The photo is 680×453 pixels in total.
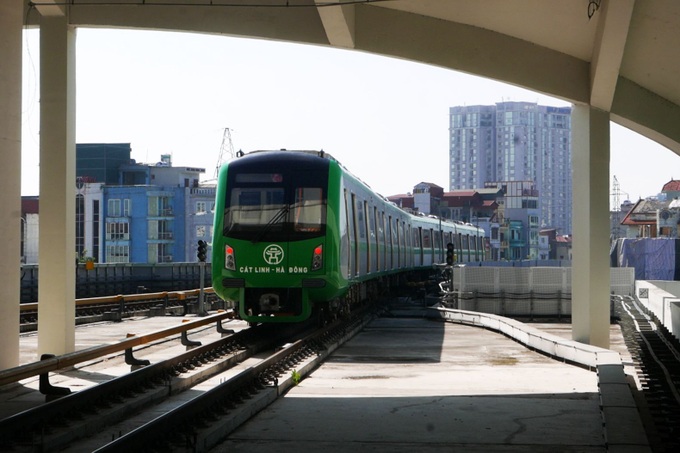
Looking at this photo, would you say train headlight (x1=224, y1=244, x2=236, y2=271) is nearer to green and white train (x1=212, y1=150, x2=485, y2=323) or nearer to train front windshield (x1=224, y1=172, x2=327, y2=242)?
green and white train (x1=212, y1=150, x2=485, y2=323)

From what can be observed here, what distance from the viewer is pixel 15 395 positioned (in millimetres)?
11891

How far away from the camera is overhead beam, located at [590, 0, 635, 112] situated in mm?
12703

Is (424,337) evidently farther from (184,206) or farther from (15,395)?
(184,206)

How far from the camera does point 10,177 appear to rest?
44.7 feet

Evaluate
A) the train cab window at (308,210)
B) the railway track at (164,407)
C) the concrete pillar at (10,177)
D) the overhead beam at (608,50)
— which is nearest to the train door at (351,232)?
the train cab window at (308,210)

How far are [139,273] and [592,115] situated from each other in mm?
53222

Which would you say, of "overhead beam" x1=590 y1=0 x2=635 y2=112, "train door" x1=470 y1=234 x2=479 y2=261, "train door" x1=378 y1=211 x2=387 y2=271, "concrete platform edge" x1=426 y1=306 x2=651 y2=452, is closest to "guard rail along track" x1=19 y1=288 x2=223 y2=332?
"train door" x1=378 y1=211 x2=387 y2=271

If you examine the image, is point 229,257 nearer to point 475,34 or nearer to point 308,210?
point 308,210

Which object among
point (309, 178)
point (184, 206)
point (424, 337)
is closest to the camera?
point (309, 178)

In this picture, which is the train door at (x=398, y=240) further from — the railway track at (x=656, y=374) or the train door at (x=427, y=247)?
the train door at (x=427, y=247)

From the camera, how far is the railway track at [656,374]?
388 inches

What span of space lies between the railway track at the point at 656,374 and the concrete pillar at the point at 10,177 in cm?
783

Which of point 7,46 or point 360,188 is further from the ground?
point 7,46

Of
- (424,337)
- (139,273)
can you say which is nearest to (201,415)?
(424,337)
